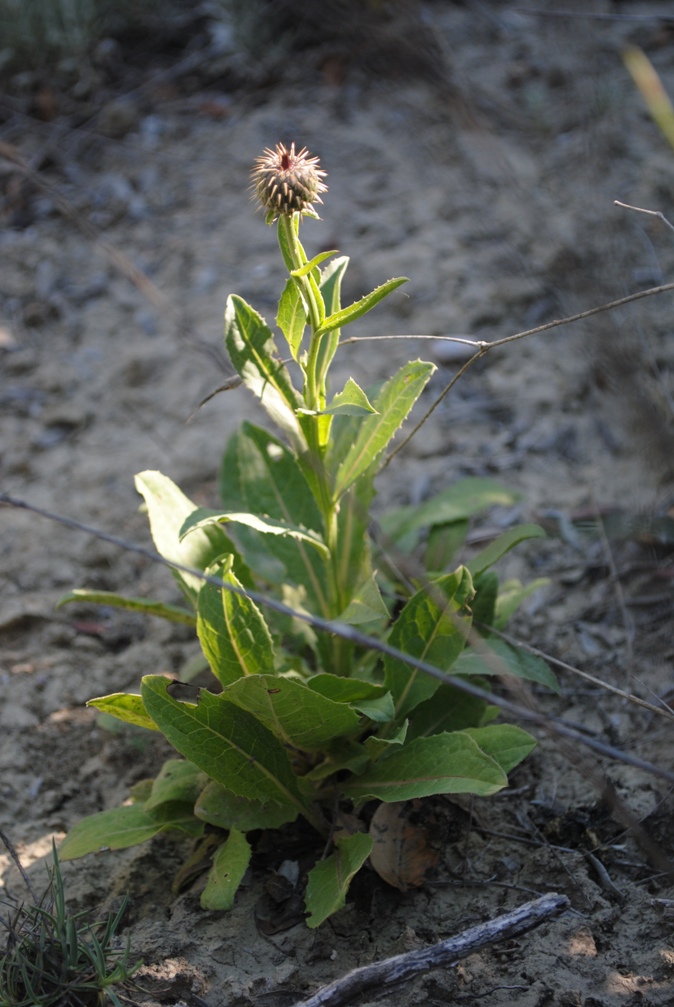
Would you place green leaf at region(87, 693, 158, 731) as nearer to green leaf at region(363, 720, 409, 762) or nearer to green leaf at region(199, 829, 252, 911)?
green leaf at region(199, 829, 252, 911)

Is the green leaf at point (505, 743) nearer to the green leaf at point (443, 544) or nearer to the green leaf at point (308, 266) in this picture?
the green leaf at point (443, 544)

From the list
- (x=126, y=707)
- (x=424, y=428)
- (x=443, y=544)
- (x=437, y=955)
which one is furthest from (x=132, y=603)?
(x=424, y=428)

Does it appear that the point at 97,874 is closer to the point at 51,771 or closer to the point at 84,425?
the point at 51,771

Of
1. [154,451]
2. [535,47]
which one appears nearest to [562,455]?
[154,451]

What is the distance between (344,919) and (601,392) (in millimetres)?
2293

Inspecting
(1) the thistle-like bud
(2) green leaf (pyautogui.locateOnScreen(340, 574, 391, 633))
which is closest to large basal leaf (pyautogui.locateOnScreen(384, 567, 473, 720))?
(2) green leaf (pyautogui.locateOnScreen(340, 574, 391, 633))

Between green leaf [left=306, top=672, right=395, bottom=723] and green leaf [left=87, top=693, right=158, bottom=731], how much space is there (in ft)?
1.41

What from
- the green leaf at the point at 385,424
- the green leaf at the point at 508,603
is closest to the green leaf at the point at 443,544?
the green leaf at the point at 508,603

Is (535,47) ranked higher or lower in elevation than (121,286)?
higher

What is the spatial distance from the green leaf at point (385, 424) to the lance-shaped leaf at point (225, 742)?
59cm

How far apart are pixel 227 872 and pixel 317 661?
692 mm

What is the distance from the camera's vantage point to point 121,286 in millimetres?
4383

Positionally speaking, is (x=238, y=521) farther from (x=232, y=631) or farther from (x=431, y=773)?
(x=431, y=773)

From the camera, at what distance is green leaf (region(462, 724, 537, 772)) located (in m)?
2.04
